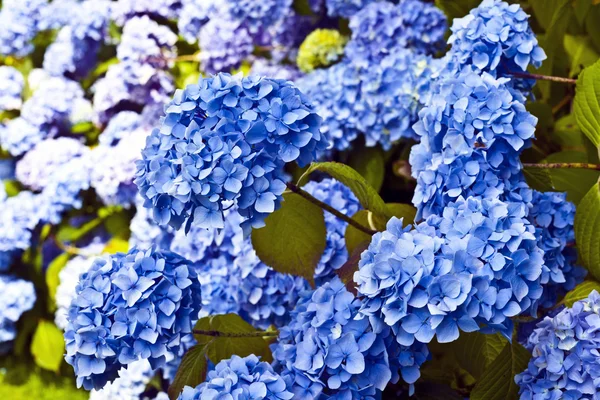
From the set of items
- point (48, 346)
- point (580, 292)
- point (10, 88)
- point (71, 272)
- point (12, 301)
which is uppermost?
point (580, 292)

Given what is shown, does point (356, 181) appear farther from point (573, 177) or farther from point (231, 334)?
point (573, 177)

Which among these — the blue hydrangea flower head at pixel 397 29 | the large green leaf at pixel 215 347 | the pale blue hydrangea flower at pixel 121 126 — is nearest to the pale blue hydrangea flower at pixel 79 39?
the pale blue hydrangea flower at pixel 121 126

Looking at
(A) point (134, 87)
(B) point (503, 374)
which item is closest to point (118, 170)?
(A) point (134, 87)

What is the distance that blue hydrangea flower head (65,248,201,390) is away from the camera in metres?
0.96

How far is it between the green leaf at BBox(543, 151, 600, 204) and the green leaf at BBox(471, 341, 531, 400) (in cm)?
44

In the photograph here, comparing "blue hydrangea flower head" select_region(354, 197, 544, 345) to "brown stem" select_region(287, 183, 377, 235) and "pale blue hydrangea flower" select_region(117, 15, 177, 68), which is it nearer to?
"brown stem" select_region(287, 183, 377, 235)

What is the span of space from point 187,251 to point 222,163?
0.74m

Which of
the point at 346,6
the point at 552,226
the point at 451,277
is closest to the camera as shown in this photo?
the point at 451,277

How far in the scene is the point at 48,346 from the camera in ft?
7.70

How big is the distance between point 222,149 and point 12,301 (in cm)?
162

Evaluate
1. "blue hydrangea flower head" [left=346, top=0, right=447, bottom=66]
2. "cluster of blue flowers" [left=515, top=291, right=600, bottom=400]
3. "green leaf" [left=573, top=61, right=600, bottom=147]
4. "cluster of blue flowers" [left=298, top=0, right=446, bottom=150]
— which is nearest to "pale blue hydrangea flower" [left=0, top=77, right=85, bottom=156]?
"cluster of blue flowers" [left=298, top=0, right=446, bottom=150]

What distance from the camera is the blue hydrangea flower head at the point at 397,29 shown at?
1.73m

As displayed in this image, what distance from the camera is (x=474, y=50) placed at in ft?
3.84

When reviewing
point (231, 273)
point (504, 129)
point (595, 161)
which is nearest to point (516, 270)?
point (504, 129)
